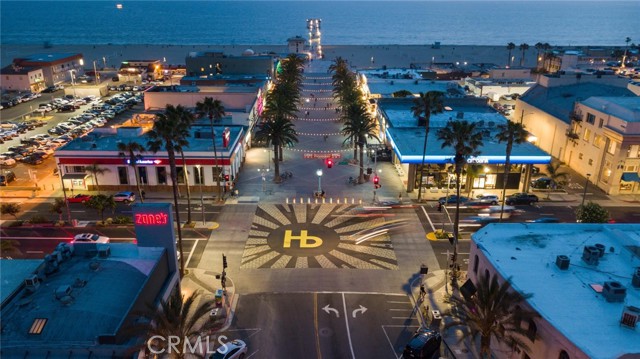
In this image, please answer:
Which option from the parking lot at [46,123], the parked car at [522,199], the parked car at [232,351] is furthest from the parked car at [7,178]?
the parked car at [522,199]

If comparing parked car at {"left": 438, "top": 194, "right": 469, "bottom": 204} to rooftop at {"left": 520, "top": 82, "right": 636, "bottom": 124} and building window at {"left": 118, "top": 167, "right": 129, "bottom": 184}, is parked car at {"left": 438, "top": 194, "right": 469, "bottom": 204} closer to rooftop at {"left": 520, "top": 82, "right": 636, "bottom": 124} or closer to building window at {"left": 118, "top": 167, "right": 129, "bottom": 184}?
rooftop at {"left": 520, "top": 82, "right": 636, "bottom": 124}

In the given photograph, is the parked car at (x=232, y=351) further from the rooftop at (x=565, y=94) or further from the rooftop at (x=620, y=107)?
the rooftop at (x=565, y=94)

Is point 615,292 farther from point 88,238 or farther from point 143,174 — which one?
point 143,174

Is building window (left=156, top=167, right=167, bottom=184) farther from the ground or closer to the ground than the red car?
farther from the ground

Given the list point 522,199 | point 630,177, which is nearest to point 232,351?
point 522,199

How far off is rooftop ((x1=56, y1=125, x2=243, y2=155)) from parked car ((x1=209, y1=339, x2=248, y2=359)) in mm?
36910

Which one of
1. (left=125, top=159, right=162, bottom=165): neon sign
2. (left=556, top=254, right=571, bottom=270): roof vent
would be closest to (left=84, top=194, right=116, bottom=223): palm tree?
(left=125, top=159, right=162, bottom=165): neon sign

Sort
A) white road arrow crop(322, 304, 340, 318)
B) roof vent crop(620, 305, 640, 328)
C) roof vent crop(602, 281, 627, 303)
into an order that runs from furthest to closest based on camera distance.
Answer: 1. white road arrow crop(322, 304, 340, 318)
2. roof vent crop(602, 281, 627, 303)
3. roof vent crop(620, 305, 640, 328)

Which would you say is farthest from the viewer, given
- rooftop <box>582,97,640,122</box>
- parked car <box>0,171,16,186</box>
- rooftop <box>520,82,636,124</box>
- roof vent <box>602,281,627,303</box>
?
rooftop <box>520,82,636,124</box>

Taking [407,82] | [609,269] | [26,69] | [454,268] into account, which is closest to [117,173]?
[454,268]

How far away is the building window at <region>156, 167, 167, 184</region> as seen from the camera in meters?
67.3

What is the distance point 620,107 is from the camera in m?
68.3

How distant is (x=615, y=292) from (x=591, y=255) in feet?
17.2

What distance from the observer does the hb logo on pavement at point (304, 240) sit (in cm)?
5341
